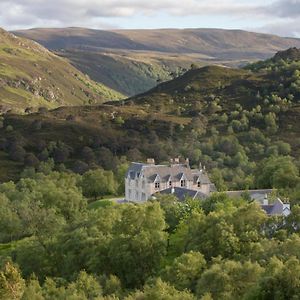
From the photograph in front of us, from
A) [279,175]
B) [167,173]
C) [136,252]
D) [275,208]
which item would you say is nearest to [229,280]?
[136,252]

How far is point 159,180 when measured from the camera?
9150 centimetres

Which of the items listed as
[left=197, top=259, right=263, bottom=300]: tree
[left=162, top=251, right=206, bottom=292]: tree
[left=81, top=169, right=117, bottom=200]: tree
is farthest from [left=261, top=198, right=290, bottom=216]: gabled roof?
[left=81, top=169, right=117, bottom=200]: tree

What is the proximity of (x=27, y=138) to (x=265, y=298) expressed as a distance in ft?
474

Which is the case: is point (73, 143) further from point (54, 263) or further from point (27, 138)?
point (54, 263)

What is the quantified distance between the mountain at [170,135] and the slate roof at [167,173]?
23.2 metres

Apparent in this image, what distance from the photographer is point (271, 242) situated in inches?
1849

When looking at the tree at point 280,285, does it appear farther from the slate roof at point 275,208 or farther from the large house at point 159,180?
the large house at point 159,180

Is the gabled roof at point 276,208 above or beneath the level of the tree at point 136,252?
above

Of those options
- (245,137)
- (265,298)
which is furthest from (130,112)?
(265,298)

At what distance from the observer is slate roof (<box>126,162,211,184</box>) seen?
91.9m

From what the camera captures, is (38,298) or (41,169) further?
(41,169)

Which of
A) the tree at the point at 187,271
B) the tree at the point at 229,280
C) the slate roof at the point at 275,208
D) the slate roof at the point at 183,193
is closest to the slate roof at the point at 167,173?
the slate roof at the point at 183,193

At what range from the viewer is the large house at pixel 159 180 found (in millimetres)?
91188

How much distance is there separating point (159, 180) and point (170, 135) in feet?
252
